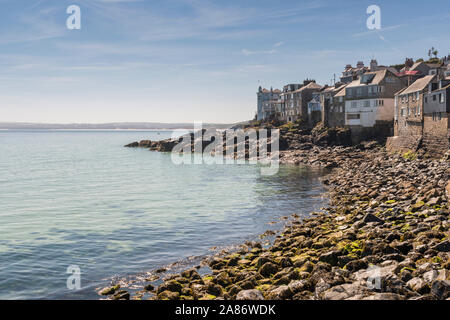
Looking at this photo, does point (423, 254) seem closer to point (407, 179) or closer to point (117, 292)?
point (117, 292)

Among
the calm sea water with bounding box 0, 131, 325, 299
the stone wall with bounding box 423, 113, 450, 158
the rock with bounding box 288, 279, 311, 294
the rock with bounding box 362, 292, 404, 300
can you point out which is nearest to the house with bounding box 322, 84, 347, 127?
the calm sea water with bounding box 0, 131, 325, 299

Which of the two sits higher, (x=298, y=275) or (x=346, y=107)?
(x=346, y=107)

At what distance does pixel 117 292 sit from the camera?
18.6 meters

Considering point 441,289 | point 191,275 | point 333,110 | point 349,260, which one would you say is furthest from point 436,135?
point 441,289

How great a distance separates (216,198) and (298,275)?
88.7 ft

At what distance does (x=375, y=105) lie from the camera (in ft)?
268

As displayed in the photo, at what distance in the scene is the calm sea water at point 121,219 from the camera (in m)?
22.3

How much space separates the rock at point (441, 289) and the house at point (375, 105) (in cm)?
6987

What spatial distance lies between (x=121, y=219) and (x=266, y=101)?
391 ft

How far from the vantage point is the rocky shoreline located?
14859 mm

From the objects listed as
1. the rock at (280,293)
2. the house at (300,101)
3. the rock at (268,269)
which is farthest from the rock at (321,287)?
the house at (300,101)

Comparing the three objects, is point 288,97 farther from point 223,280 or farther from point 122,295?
point 122,295

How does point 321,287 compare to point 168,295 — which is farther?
point 168,295
